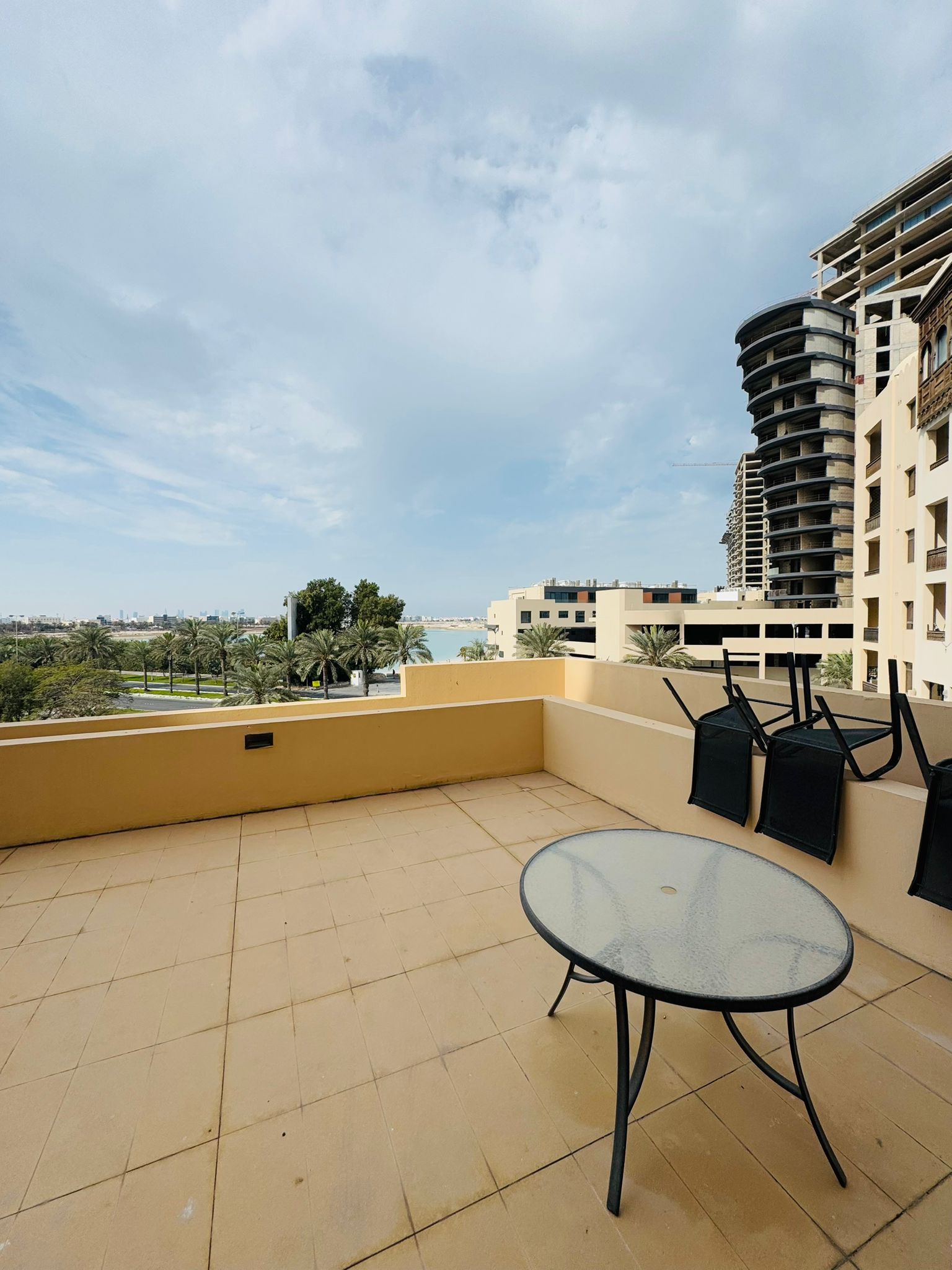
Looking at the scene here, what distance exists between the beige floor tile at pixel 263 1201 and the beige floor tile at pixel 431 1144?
245 millimetres

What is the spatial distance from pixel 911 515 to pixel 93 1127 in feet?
60.2

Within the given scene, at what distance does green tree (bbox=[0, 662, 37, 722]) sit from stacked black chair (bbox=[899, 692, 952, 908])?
117 feet

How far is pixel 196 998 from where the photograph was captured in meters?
1.91

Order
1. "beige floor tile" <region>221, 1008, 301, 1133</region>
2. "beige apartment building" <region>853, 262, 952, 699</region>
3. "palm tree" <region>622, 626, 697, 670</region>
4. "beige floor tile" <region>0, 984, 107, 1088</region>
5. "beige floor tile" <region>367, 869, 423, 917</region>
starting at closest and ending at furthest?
"beige floor tile" <region>221, 1008, 301, 1133</region>, "beige floor tile" <region>0, 984, 107, 1088</region>, "beige floor tile" <region>367, 869, 423, 917</region>, "beige apartment building" <region>853, 262, 952, 699</region>, "palm tree" <region>622, 626, 697, 670</region>

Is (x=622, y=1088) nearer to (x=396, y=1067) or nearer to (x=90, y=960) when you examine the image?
(x=396, y=1067)

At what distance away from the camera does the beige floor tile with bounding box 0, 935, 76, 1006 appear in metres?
1.94

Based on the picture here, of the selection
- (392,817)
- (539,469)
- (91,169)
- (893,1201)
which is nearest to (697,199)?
(91,169)

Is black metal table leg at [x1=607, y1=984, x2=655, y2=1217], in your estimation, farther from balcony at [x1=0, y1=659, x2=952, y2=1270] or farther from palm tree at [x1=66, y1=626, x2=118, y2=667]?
palm tree at [x1=66, y1=626, x2=118, y2=667]

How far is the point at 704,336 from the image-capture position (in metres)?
41.8

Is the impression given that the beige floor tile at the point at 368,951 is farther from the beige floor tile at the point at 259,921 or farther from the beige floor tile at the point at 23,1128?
the beige floor tile at the point at 23,1128

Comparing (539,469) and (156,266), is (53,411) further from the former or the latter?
(539,469)

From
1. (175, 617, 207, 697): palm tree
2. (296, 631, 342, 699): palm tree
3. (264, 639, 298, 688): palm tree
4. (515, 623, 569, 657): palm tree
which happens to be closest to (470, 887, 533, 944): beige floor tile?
(515, 623, 569, 657): palm tree

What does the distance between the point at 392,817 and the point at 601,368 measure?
130 feet

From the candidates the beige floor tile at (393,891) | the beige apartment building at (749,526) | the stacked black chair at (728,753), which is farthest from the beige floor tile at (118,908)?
the beige apartment building at (749,526)
